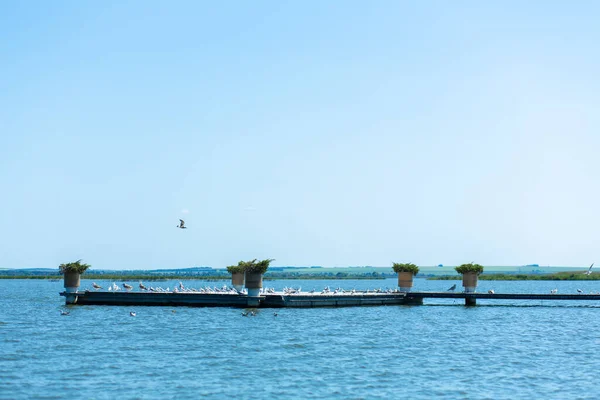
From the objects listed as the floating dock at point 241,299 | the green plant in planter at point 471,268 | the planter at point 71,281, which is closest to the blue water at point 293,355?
the floating dock at point 241,299

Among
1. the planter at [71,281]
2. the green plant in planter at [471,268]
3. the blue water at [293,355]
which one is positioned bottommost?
the blue water at [293,355]

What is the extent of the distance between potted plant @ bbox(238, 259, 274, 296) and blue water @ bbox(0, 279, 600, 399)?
3.29 metres

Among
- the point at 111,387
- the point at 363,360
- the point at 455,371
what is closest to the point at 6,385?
the point at 111,387

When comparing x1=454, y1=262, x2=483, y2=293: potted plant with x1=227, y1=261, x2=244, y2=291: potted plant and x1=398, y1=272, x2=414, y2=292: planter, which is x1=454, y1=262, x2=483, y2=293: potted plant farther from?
x1=227, y1=261, x2=244, y2=291: potted plant

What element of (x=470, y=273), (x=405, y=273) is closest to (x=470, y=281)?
(x=470, y=273)

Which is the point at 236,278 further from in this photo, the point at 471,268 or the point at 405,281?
the point at 471,268

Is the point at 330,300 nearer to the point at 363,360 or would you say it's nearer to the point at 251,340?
the point at 251,340

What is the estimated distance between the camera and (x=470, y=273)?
78.8m

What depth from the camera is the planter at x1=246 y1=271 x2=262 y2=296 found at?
220 feet

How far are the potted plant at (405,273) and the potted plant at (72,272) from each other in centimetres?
3309

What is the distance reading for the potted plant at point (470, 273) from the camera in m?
77.6

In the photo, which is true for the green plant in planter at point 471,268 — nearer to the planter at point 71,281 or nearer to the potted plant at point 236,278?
the potted plant at point 236,278

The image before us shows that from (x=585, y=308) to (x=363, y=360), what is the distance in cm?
5043

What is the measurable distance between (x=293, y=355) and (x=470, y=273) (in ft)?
139
